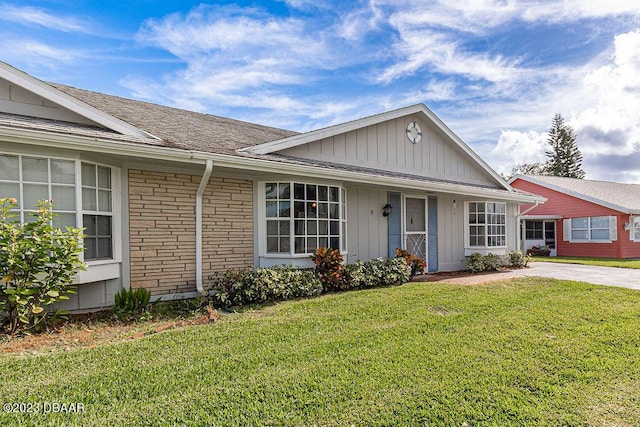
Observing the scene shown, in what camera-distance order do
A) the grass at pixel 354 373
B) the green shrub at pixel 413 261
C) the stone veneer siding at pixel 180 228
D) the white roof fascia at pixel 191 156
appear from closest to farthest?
the grass at pixel 354 373 < the white roof fascia at pixel 191 156 < the stone veneer siding at pixel 180 228 < the green shrub at pixel 413 261

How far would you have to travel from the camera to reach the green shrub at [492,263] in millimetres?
10672

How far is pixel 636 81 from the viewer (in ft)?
39.2

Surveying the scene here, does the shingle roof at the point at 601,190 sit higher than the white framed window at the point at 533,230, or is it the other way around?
the shingle roof at the point at 601,190

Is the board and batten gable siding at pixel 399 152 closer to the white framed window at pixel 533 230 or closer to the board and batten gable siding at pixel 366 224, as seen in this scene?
the board and batten gable siding at pixel 366 224

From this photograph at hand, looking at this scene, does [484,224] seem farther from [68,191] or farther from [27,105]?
[27,105]

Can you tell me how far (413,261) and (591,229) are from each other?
1353 centimetres

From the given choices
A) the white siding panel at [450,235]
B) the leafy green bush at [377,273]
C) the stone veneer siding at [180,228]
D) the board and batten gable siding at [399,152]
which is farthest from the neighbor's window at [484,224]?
the stone veneer siding at [180,228]

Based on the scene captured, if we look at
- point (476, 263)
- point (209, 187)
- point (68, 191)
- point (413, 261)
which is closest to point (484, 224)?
point (476, 263)

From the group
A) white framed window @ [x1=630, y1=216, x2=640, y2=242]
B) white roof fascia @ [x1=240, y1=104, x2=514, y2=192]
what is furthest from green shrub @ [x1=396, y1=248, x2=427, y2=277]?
white framed window @ [x1=630, y1=216, x2=640, y2=242]

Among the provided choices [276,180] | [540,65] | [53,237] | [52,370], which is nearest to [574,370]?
[52,370]

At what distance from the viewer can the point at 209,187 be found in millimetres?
6688

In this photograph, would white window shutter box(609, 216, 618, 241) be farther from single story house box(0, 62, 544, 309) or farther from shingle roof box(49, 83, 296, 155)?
shingle roof box(49, 83, 296, 155)

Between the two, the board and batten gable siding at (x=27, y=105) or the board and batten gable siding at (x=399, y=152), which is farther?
the board and batten gable siding at (x=399, y=152)

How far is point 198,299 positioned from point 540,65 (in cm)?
1237
